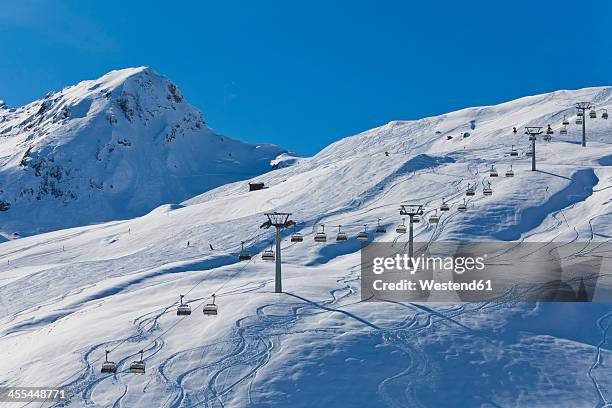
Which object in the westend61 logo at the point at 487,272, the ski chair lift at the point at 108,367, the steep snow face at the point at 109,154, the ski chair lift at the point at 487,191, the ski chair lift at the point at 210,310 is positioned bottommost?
the ski chair lift at the point at 108,367

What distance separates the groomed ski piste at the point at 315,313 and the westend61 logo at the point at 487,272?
1026 millimetres

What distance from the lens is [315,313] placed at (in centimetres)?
2972

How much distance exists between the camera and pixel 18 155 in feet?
461

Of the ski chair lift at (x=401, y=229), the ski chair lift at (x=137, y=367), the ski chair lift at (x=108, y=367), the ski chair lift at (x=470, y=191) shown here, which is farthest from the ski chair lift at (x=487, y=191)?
the ski chair lift at (x=108, y=367)

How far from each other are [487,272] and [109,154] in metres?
116

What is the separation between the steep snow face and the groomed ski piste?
5830cm

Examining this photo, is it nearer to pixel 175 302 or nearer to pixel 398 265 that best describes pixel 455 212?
pixel 398 265

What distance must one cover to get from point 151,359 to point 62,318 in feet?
42.1

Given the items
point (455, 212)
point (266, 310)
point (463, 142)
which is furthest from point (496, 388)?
point (463, 142)

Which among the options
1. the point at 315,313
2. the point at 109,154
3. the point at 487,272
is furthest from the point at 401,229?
the point at 109,154

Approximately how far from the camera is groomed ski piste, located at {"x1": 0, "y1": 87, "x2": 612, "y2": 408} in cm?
2414

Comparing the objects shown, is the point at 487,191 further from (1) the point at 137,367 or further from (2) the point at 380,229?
(1) the point at 137,367

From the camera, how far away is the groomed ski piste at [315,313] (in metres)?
24.1

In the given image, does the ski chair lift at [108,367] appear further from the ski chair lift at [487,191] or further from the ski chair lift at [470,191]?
the ski chair lift at [487,191]
